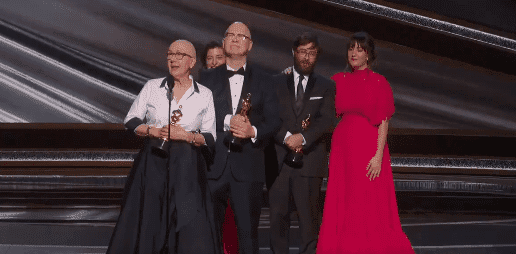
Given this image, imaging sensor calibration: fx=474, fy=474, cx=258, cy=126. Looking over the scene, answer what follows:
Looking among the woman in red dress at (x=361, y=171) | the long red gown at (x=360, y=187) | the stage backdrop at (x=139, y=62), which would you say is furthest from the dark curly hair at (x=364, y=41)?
the stage backdrop at (x=139, y=62)

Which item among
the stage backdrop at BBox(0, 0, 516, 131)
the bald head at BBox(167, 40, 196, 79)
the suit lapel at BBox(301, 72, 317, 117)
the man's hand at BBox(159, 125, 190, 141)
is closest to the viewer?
the man's hand at BBox(159, 125, 190, 141)

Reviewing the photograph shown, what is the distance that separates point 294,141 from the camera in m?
2.59

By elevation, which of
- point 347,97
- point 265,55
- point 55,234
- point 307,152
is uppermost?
point 265,55

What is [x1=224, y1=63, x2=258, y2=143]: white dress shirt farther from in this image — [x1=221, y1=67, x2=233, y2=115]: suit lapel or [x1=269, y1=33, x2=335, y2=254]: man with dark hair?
[x1=269, y1=33, x2=335, y2=254]: man with dark hair

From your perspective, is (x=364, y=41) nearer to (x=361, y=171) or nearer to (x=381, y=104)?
(x=381, y=104)

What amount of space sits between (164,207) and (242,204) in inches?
16.0

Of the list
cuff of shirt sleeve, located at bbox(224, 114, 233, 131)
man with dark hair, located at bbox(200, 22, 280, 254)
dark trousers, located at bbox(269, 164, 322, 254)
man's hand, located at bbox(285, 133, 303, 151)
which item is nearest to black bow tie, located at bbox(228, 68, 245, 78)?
man with dark hair, located at bbox(200, 22, 280, 254)

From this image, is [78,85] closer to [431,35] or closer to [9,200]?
[9,200]

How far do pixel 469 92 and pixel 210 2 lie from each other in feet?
8.41

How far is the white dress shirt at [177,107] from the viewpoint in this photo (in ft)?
7.46

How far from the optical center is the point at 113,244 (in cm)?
218

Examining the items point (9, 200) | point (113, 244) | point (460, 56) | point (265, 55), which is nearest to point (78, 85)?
point (9, 200)

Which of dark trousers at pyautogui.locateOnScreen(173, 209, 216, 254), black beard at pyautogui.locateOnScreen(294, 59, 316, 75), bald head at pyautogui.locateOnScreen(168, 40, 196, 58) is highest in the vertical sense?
bald head at pyautogui.locateOnScreen(168, 40, 196, 58)

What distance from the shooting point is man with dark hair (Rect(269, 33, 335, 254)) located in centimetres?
265
